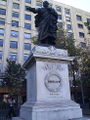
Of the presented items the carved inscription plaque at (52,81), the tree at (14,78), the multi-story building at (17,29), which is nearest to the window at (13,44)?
the multi-story building at (17,29)

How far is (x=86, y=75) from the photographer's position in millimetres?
23938

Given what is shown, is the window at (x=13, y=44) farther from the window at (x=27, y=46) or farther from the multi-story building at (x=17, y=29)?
the window at (x=27, y=46)

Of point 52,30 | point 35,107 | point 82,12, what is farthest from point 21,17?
point 35,107

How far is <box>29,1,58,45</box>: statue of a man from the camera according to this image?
26.4 feet

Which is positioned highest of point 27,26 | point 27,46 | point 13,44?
point 27,26

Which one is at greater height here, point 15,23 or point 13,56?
point 15,23

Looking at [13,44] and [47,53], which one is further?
[13,44]

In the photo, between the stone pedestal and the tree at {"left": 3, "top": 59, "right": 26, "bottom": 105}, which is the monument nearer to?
the stone pedestal

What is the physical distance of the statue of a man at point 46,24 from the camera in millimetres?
8039

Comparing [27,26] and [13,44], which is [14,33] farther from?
[27,26]

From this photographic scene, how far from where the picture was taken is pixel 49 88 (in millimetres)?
6711

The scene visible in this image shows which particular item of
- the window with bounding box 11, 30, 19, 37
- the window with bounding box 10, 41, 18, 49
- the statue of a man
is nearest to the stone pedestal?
the statue of a man

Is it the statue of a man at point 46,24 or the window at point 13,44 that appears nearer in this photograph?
the statue of a man at point 46,24

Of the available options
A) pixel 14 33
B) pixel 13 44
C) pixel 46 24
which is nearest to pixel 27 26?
pixel 14 33
